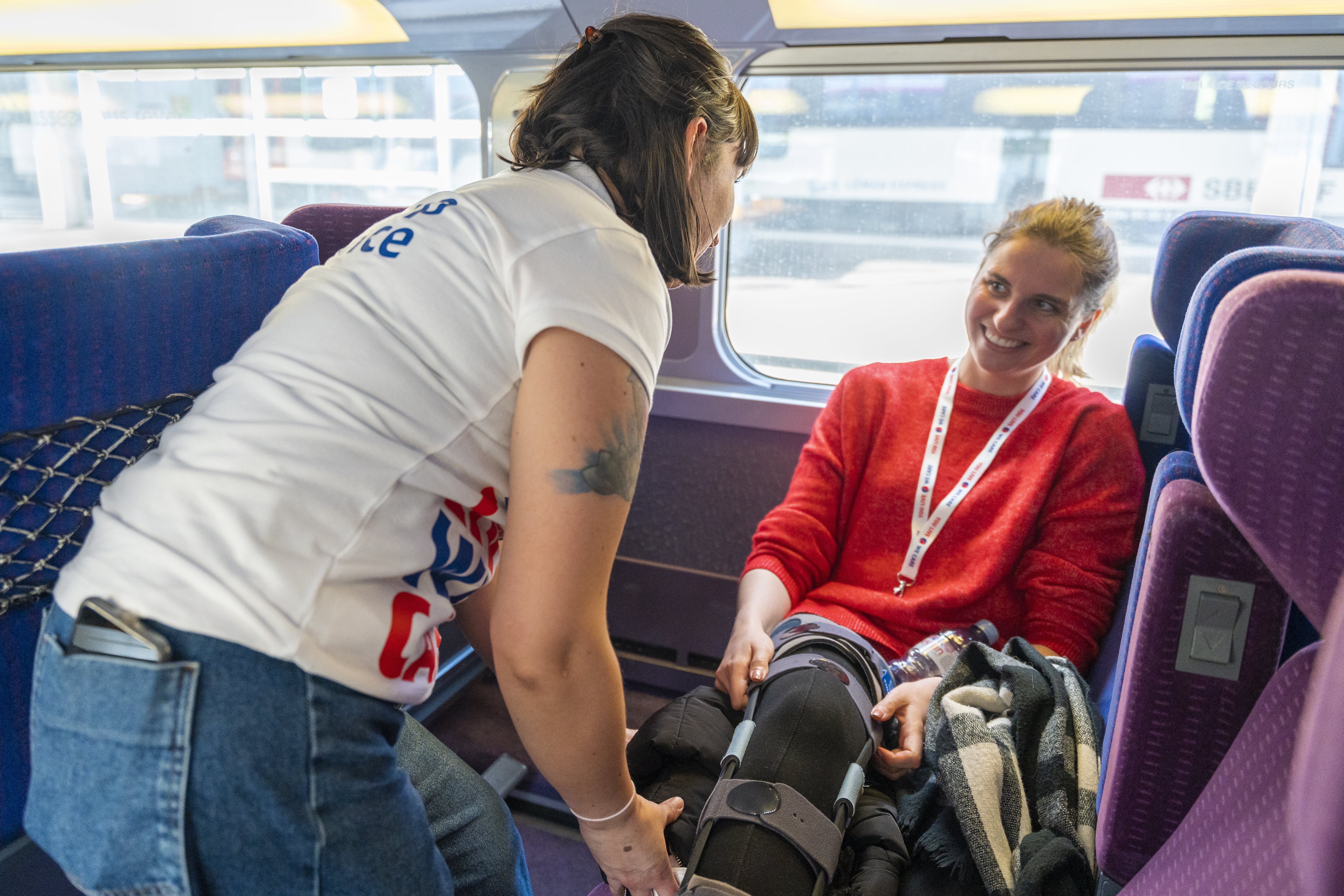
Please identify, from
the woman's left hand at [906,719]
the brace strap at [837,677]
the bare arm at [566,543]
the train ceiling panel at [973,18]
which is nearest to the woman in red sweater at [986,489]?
the brace strap at [837,677]

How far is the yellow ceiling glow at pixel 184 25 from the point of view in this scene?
2820mm

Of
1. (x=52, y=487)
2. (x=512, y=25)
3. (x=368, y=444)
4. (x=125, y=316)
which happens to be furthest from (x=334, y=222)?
(x=368, y=444)

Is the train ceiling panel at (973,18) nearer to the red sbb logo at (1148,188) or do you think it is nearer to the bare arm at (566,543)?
the red sbb logo at (1148,188)

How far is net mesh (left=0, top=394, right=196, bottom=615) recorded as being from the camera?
100 cm

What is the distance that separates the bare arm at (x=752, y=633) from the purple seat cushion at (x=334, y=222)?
1.25m

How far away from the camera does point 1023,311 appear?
1.98 metres

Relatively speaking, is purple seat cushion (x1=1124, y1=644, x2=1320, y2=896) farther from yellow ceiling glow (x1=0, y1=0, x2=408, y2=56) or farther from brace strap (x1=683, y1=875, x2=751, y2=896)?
yellow ceiling glow (x1=0, y1=0, x2=408, y2=56)

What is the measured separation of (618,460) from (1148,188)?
2090 mm

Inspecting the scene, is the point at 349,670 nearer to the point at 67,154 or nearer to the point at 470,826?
the point at 470,826

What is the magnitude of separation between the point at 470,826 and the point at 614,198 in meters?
0.92

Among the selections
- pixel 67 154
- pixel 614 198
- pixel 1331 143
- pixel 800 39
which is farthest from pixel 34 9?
pixel 1331 143

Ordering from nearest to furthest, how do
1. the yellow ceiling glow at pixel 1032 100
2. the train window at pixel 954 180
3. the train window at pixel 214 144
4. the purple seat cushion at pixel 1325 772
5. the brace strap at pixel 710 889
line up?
the purple seat cushion at pixel 1325 772, the brace strap at pixel 710 889, the train window at pixel 954 180, the yellow ceiling glow at pixel 1032 100, the train window at pixel 214 144

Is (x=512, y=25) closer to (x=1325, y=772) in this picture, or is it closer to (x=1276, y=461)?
(x=1276, y=461)

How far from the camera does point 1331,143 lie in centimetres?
218
